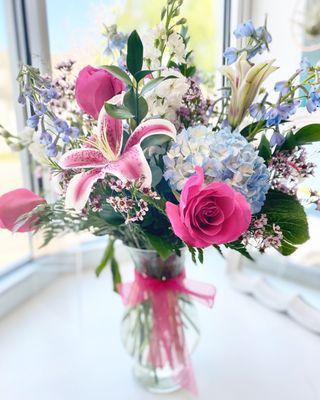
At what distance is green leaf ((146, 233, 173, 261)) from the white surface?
355mm

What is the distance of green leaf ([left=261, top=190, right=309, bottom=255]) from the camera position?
544 millimetres

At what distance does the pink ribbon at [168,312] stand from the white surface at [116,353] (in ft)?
0.19

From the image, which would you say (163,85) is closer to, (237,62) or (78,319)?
(237,62)

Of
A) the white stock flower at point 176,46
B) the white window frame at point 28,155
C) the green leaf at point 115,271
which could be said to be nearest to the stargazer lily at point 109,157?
the white stock flower at point 176,46

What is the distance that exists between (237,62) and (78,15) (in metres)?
0.49

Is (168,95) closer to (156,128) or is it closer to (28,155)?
(156,128)

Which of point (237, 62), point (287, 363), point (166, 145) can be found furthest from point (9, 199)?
point (287, 363)

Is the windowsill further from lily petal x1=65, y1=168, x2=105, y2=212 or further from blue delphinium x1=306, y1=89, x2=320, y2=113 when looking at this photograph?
blue delphinium x1=306, y1=89, x2=320, y2=113

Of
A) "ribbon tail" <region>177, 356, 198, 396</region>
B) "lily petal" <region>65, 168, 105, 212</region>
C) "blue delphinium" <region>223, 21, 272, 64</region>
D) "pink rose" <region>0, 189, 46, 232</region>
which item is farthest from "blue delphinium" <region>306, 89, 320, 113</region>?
"ribbon tail" <region>177, 356, 198, 396</region>

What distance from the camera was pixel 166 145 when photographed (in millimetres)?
566

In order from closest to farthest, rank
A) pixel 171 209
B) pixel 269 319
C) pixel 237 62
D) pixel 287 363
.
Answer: pixel 171 209 → pixel 237 62 → pixel 287 363 → pixel 269 319

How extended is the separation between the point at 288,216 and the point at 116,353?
1.76 feet

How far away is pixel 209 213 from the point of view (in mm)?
450

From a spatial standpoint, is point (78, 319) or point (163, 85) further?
point (78, 319)
